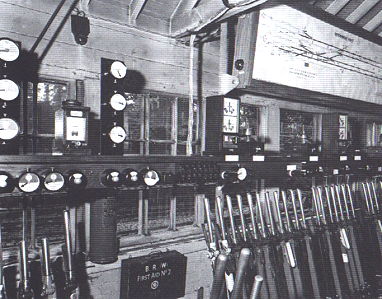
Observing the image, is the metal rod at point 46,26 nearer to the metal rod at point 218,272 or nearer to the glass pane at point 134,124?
the glass pane at point 134,124

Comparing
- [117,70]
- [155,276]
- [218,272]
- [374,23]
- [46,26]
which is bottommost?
[155,276]

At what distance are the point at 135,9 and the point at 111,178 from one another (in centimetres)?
164

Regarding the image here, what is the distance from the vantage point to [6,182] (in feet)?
6.82

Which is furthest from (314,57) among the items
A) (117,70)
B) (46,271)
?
(46,271)

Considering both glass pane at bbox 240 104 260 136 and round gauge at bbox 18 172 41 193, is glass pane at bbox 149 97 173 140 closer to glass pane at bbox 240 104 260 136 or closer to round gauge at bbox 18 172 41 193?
glass pane at bbox 240 104 260 136

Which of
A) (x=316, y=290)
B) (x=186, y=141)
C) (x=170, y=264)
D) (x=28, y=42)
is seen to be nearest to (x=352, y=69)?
(x=186, y=141)

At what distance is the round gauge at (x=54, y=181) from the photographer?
7.31 ft

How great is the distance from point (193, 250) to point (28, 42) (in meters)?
2.46

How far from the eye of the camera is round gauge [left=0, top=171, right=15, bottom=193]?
2.07 meters

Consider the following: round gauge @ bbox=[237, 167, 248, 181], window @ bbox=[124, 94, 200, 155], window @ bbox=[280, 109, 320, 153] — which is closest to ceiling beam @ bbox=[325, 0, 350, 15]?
window @ bbox=[280, 109, 320, 153]

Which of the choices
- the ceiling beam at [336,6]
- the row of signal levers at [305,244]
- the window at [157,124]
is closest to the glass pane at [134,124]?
the window at [157,124]

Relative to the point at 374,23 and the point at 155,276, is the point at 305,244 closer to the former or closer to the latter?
the point at 155,276

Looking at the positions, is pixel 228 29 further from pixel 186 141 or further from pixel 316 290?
pixel 316 290

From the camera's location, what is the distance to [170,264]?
127 inches
